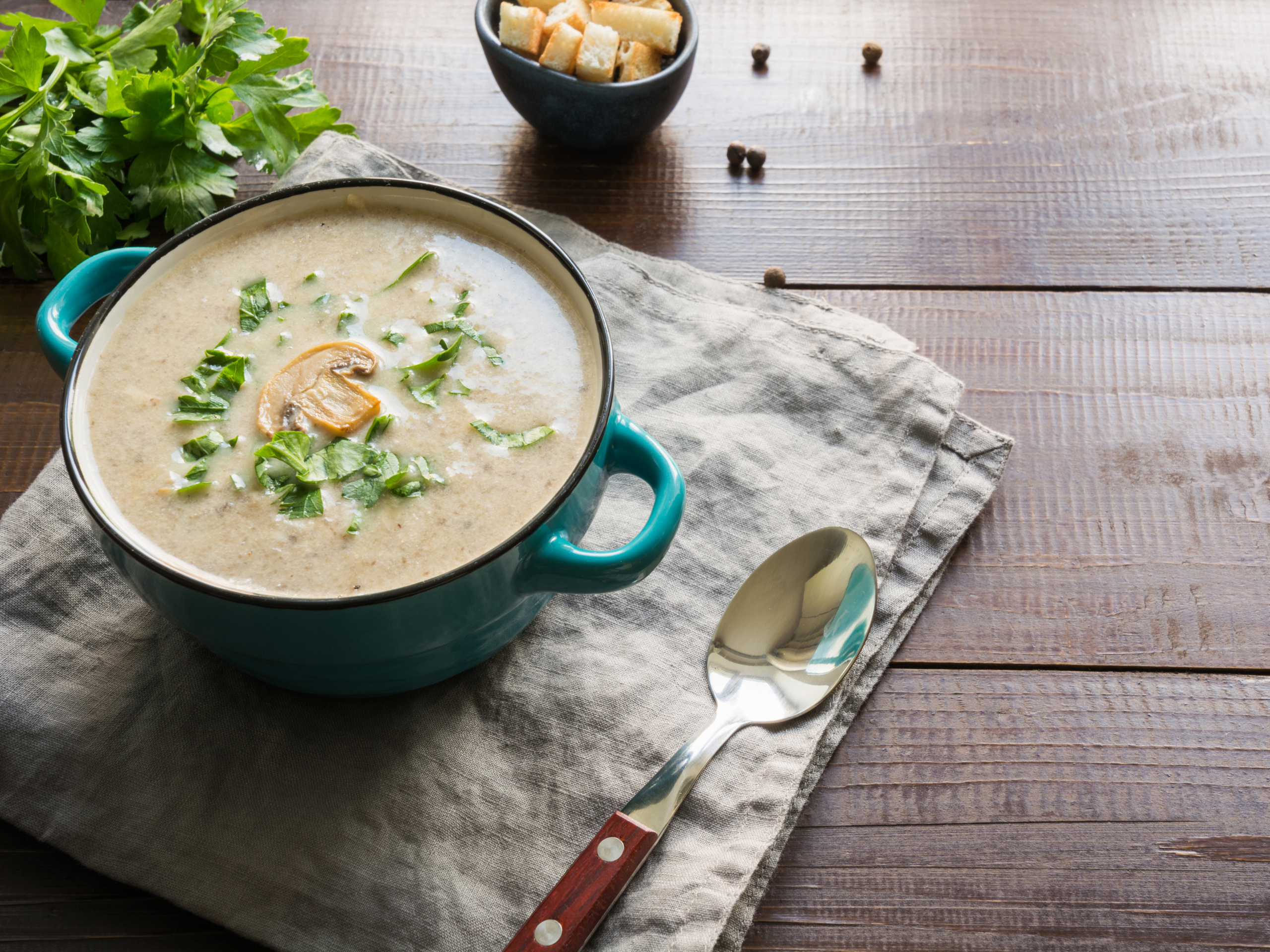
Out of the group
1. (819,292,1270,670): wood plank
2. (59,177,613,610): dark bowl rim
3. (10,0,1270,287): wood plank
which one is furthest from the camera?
(10,0,1270,287): wood plank

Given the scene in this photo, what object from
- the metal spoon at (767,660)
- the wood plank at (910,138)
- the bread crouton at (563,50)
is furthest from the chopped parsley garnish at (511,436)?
the bread crouton at (563,50)

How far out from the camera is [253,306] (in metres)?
1.17

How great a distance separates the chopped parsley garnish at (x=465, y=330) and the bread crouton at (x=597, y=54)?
1.91ft

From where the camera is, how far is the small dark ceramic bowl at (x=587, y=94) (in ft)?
5.09

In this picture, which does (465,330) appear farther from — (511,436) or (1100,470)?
(1100,470)

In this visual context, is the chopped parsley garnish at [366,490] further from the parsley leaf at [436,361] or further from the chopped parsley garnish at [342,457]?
the parsley leaf at [436,361]

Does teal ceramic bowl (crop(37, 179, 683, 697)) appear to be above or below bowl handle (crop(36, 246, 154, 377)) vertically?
below

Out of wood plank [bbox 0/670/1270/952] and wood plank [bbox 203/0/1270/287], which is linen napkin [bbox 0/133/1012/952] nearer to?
wood plank [bbox 0/670/1270/952]

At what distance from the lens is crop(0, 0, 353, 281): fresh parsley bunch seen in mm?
1420

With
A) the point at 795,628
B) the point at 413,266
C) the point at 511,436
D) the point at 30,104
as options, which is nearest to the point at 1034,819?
the point at 795,628

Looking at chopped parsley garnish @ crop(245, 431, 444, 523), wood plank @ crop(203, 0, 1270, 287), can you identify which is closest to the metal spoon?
chopped parsley garnish @ crop(245, 431, 444, 523)

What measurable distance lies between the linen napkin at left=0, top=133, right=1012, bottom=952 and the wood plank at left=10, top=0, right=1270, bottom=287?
0.38m

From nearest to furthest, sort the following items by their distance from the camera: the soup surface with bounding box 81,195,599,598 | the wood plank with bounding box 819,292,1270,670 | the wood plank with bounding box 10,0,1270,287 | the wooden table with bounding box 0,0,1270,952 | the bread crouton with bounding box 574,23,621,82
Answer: the soup surface with bounding box 81,195,599,598 < the wooden table with bounding box 0,0,1270,952 < the wood plank with bounding box 819,292,1270,670 < the bread crouton with bounding box 574,23,621,82 < the wood plank with bounding box 10,0,1270,287

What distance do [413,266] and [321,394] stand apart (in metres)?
0.22
